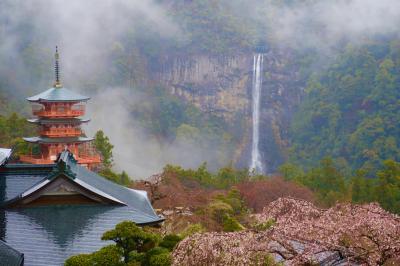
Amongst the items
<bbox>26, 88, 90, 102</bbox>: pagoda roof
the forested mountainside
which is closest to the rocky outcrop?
<bbox>26, 88, 90, 102</bbox>: pagoda roof

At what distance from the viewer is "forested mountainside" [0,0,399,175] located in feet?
239

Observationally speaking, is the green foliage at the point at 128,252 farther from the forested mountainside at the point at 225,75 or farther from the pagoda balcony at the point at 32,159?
the forested mountainside at the point at 225,75

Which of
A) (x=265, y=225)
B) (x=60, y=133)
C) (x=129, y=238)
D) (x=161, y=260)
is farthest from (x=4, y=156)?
(x=60, y=133)

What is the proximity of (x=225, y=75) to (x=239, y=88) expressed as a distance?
130 inches

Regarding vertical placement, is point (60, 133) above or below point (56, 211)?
below

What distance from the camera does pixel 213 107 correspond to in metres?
86.1

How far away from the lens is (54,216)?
1192 cm

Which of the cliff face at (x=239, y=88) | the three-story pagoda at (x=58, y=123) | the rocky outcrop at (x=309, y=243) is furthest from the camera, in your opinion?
the cliff face at (x=239, y=88)

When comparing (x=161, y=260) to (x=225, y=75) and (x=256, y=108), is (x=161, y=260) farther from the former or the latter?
(x=225, y=75)

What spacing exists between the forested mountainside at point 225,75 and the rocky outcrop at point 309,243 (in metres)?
56.8

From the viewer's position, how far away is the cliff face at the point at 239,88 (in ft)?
271

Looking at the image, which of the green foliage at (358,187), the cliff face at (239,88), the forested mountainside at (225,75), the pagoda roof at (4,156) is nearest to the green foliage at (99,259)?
the pagoda roof at (4,156)

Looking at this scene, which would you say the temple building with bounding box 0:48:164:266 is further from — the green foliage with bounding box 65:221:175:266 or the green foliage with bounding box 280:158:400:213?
the green foliage with bounding box 280:158:400:213

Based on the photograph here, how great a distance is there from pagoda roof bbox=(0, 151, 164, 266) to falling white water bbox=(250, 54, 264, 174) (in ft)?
211
